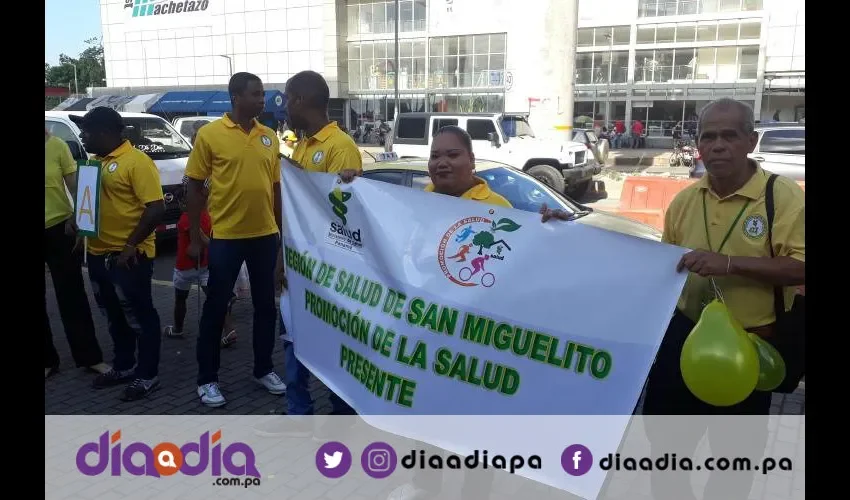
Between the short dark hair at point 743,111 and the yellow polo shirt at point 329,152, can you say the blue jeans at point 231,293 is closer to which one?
the yellow polo shirt at point 329,152

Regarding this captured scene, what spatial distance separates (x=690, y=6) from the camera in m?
39.2

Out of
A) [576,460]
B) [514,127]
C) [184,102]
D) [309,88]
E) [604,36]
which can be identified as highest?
[604,36]

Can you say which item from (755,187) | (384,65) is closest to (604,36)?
(384,65)

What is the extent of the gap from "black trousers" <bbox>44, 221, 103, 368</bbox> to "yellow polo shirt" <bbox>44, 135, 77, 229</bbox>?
0.28ft

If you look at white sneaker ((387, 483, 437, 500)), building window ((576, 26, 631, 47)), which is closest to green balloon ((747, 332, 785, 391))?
white sneaker ((387, 483, 437, 500))

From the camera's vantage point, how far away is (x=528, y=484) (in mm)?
3365

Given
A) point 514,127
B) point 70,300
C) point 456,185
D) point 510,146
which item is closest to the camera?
point 456,185

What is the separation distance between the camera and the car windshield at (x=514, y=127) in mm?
16016

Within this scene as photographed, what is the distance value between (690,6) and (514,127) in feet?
96.6

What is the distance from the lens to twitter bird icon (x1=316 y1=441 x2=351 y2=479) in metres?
3.47

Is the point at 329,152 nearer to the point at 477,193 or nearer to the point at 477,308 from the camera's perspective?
the point at 477,193

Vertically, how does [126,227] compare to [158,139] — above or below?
below

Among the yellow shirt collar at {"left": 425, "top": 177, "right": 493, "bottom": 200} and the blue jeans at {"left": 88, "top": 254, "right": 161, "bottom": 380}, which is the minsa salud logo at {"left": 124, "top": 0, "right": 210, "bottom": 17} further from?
the yellow shirt collar at {"left": 425, "top": 177, "right": 493, "bottom": 200}

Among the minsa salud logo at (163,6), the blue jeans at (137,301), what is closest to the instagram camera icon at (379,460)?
the blue jeans at (137,301)
